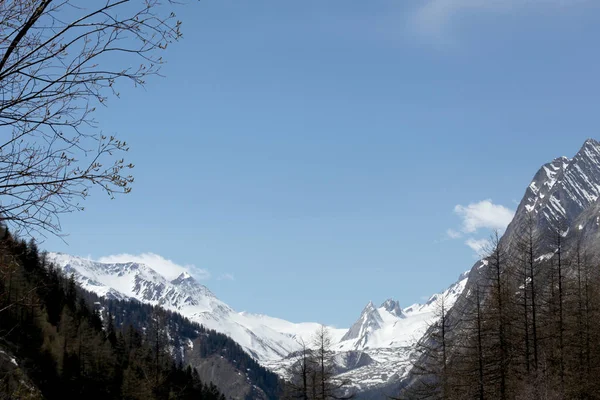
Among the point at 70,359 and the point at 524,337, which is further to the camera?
the point at 70,359

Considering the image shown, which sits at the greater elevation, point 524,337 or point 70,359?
point 70,359

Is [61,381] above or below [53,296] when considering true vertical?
below

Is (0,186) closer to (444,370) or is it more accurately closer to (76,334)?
(444,370)

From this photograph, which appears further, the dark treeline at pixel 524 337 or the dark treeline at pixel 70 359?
the dark treeline at pixel 70 359

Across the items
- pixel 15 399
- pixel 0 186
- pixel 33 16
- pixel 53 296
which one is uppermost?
pixel 53 296

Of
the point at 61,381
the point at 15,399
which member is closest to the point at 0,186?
the point at 15,399

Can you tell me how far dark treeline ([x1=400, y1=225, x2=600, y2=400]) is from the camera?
31328 millimetres

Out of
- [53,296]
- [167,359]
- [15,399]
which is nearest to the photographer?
[15,399]

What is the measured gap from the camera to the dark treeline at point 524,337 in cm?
3133

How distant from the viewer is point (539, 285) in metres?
38.1

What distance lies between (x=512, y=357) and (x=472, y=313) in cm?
288

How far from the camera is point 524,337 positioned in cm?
3412

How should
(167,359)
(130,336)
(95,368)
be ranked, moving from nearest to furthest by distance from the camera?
(95,368) < (167,359) < (130,336)

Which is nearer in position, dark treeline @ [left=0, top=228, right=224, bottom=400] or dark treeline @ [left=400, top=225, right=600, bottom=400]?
dark treeline @ [left=400, top=225, right=600, bottom=400]
